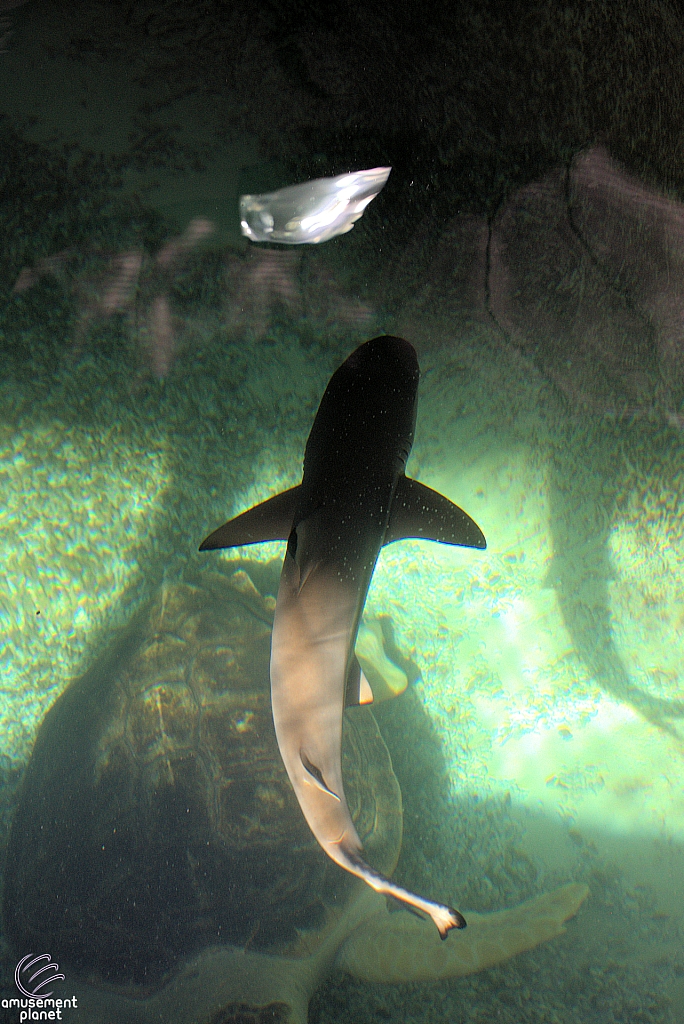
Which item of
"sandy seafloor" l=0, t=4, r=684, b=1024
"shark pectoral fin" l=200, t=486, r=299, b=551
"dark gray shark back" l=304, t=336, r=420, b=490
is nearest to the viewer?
"dark gray shark back" l=304, t=336, r=420, b=490

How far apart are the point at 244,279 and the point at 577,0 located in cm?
170

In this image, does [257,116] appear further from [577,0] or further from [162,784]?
[162,784]

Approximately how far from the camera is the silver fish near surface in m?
2.21

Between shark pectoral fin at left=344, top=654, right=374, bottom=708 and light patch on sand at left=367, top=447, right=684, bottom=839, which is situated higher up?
shark pectoral fin at left=344, top=654, right=374, bottom=708

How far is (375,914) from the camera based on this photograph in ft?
7.60

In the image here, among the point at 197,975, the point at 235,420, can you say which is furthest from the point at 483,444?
the point at 197,975

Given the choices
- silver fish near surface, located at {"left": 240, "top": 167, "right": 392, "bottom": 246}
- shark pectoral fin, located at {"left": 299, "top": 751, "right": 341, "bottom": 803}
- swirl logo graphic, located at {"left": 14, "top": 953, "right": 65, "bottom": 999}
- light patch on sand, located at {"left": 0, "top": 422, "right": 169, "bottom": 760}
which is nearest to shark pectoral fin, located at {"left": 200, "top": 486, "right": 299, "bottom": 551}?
shark pectoral fin, located at {"left": 299, "top": 751, "right": 341, "bottom": 803}

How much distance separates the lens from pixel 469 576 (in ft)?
8.84

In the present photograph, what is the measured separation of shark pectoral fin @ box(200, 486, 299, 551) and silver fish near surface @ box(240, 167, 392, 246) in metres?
1.27

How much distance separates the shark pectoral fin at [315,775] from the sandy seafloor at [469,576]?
1.38 m

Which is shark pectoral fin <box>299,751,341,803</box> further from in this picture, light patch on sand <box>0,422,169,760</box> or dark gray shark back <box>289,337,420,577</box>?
light patch on sand <box>0,422,169,760</box>

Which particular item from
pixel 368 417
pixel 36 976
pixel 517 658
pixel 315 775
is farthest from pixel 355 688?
pixel 36 976

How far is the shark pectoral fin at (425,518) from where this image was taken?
1.76 m

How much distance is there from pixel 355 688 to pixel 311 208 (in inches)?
80.2
